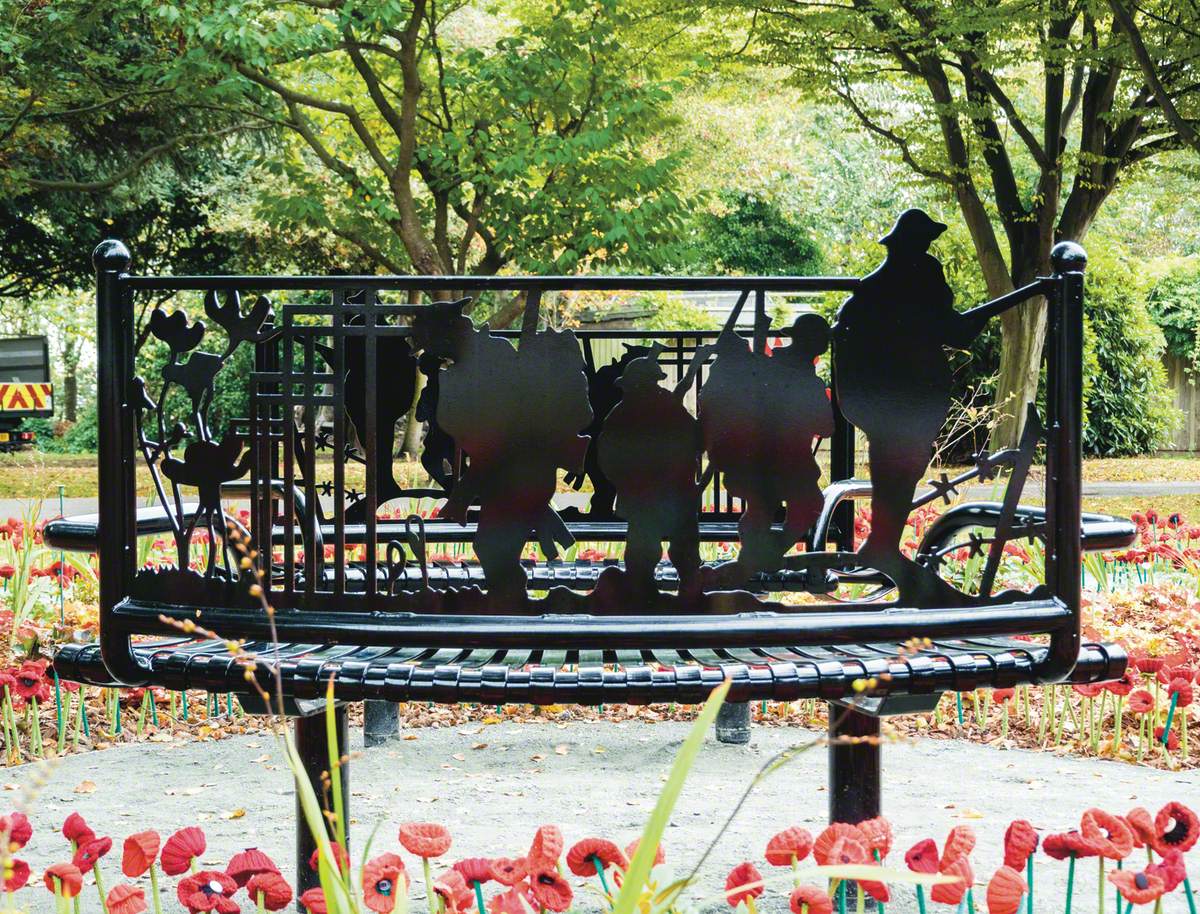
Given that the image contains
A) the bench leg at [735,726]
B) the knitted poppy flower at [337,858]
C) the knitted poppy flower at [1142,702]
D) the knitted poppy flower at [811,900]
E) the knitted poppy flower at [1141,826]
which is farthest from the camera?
the bench leg at [735,726]

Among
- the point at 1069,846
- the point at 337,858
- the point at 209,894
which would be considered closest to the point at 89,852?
the point at 209,894

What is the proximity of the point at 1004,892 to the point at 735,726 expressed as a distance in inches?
85.9

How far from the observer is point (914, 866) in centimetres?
162

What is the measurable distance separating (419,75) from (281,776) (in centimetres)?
1304

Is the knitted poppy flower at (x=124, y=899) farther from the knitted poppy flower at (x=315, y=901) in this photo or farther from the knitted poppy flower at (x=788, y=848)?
the knitted poppy flower at (x=788, y=848)

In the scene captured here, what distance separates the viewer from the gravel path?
9.23ft

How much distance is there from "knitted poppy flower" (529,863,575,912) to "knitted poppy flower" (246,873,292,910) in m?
0.33

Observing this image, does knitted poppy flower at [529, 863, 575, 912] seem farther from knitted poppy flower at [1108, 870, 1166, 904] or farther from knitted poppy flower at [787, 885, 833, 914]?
knitted poppy flower at [1108, 870, 1166, 904]

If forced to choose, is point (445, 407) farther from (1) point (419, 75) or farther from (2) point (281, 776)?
(1) point (419, 75)

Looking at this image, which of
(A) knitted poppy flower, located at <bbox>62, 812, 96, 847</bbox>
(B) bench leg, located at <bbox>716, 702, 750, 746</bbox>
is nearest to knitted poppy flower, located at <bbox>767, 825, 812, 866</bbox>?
(A) knitted poppy flower, located at <bbox>62, 812, 96, 847</bbox>

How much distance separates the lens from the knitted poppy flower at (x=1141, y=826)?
1739 mm

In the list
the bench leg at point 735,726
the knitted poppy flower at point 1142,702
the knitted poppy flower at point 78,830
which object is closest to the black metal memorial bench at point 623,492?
the knitted poppy flower at point 78,830

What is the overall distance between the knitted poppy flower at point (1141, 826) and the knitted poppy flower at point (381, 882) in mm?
1018

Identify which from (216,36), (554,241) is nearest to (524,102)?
(554,241)
